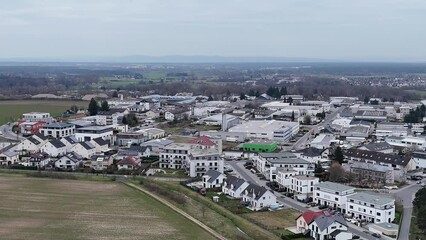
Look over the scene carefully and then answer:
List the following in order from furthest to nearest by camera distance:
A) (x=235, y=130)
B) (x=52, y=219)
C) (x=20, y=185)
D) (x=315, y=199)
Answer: (x=235, y=130)
(x=20, y=185)
(x=315, y=199)
(x=52, y=219)

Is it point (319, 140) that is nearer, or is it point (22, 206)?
point (22, 206)

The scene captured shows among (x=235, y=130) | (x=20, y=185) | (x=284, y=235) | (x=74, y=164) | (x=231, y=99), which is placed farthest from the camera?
(x=231, y=99)

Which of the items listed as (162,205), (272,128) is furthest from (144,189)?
(272,128)

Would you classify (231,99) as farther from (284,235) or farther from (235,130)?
(284,235)

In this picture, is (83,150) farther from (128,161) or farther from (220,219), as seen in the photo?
(220,219)

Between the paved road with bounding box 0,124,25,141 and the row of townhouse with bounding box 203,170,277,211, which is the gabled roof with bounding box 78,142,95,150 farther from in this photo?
the row of townhouse with bounding box 203,170,277,211

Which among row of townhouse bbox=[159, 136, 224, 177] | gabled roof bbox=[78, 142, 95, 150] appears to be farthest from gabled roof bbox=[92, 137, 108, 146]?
row of townhouse bbox=[159, 136, 224, 177]

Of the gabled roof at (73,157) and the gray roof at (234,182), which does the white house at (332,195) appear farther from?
the gabled roof at (73,157)
